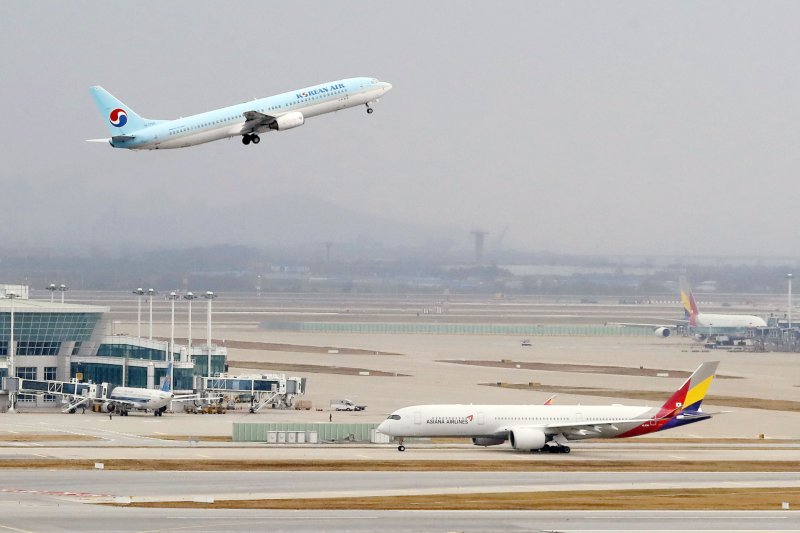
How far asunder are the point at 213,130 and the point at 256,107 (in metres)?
3.94

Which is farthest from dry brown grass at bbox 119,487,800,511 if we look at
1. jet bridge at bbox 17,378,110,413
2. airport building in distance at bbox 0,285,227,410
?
airport building in distance at bbox 0,285,227,410

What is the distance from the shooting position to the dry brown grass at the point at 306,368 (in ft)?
515

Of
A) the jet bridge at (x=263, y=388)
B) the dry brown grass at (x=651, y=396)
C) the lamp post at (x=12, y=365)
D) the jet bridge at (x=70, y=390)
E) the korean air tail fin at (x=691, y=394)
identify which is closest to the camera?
the korean air tail fin at (x=691, y=394)

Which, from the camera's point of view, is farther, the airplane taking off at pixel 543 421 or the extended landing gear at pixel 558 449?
the extended landing gear at pixel 558 449

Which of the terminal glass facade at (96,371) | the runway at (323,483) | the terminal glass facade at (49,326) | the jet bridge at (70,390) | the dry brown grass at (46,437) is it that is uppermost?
the terminal glass facade at (49,326)

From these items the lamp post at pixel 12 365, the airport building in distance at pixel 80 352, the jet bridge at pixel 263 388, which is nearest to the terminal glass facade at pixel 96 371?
the airport building in distance at pixel 80 352

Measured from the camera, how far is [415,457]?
8269cm

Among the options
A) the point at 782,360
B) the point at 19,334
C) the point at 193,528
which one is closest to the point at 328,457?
the point at 193,528

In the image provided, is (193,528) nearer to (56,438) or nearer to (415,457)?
(415,457)

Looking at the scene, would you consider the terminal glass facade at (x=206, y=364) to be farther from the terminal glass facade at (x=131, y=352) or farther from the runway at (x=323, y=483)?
the runway at (x=323, y=483)

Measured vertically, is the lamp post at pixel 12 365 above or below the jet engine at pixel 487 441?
above

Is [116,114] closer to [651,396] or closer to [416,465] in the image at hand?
[416,465]

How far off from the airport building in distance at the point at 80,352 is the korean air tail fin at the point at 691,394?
165ft

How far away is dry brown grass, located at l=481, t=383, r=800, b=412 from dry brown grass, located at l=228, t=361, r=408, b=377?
59.9 feet
